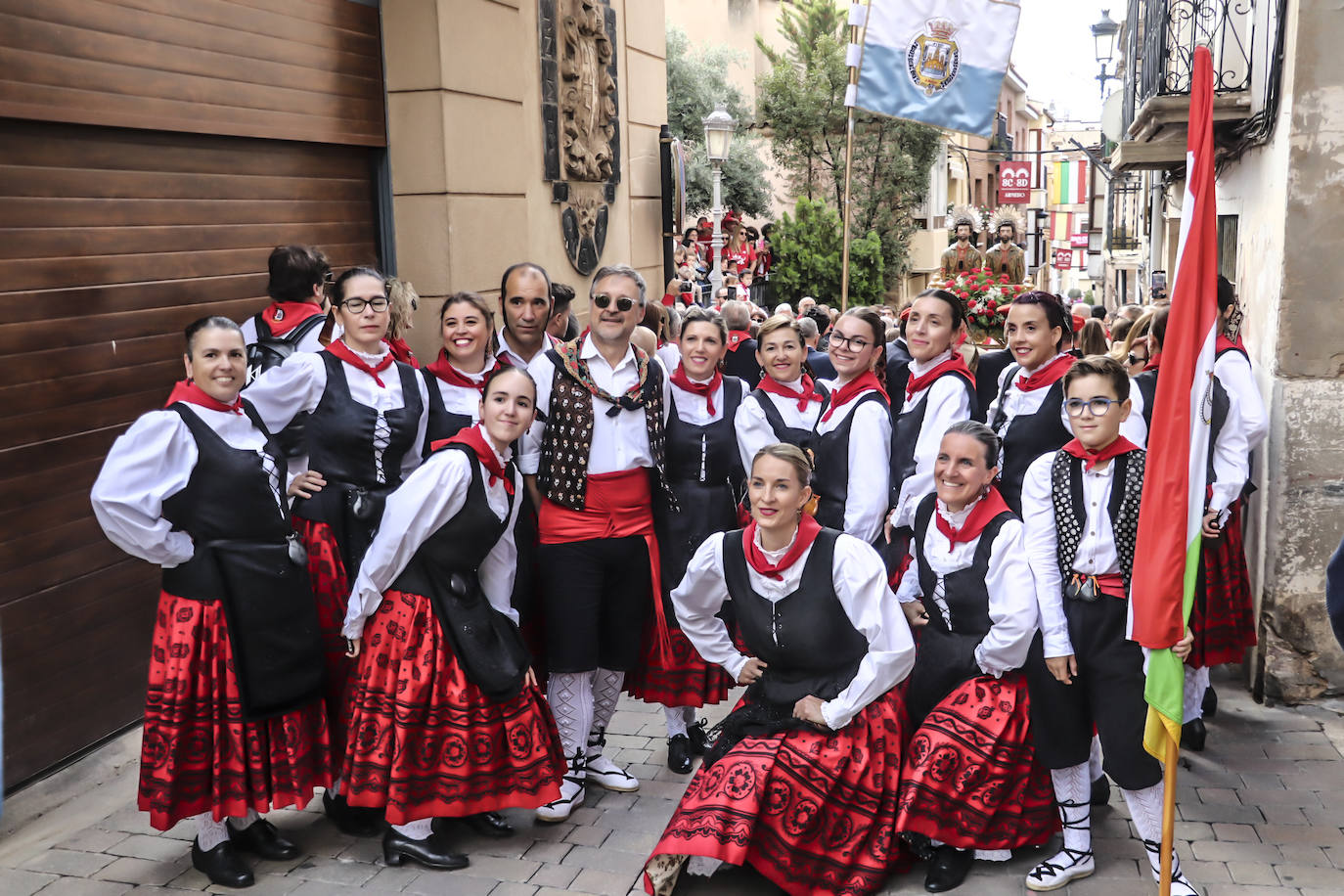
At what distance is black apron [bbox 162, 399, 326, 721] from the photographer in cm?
391

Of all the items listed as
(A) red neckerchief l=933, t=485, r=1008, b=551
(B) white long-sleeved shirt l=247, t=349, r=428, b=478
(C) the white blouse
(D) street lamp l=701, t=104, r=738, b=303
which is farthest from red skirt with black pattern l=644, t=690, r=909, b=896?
(D) street lamp l=701, t=104, r=738, b=303

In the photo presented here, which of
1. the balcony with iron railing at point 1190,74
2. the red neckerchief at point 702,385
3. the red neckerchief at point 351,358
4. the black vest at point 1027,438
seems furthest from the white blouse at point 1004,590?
the balcony with iron railing at point 1190,74

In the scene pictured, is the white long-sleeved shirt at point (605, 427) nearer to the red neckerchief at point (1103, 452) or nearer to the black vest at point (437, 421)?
the black vest at point (437, 421)

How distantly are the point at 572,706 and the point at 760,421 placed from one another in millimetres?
1411

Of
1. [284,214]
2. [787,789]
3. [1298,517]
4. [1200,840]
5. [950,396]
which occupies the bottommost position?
[1200,840]

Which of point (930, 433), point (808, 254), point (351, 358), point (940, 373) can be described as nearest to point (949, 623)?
point (930, 433)

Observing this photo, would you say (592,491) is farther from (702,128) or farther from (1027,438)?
(702,128)

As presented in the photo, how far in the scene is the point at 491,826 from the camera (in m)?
4.45

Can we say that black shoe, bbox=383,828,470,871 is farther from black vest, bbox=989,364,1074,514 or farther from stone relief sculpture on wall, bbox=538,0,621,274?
stone relief sculpture on wall, bbox=538,0,621,274

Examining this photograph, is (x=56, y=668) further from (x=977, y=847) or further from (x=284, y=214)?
(x=977, y=847)

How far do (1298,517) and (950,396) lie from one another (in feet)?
7.03

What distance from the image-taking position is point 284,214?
639 centimetres

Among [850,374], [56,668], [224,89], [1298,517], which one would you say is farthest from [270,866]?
[1298,517]

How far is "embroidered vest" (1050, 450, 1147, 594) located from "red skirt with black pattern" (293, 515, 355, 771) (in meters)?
2.59
